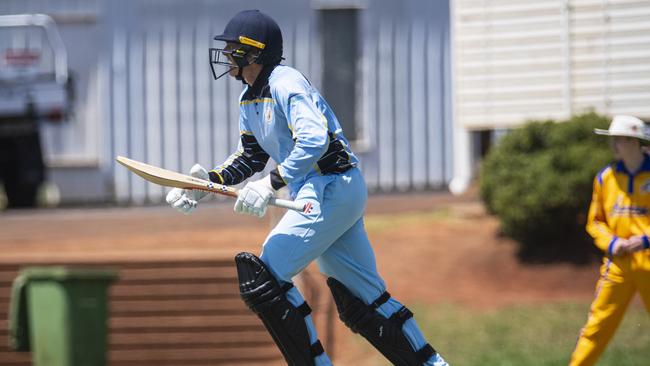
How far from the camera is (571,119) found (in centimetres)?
1176

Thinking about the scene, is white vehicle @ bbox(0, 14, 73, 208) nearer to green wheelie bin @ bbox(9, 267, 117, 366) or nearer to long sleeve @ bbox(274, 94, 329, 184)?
green wheelie bin @ bbox(9, 267, 117, 366)

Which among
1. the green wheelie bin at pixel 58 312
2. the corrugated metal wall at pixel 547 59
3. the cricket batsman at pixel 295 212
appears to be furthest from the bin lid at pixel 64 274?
the cricket batsman at pixel 295 212

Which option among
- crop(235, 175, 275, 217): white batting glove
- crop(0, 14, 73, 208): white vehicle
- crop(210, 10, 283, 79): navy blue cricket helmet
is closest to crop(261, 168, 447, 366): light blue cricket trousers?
crop(235, 175, 275, 217): white batting glove

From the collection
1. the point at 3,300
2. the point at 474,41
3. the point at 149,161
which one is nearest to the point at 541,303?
the point at 474,41

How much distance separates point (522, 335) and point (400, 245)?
2.43 meters

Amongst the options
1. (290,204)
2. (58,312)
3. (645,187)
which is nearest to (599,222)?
(645,187)

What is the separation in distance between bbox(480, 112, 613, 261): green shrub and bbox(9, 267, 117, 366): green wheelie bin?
362 cm

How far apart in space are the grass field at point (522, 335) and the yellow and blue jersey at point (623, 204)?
8.14 ft

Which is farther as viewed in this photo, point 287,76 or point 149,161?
point 149,161

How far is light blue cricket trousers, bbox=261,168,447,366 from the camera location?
20.1 ft

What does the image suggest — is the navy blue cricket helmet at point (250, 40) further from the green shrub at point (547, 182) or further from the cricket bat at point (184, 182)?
the green shrub at point (547, 182)

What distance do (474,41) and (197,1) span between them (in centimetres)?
613

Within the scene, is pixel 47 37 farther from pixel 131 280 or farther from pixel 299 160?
pixel 299 160

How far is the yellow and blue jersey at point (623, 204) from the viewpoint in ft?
24.2
